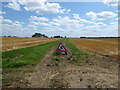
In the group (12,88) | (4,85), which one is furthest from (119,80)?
(4,85)

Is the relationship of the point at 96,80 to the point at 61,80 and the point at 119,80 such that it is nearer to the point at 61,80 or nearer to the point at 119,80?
the point at 119,80

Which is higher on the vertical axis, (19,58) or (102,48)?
(102,48)

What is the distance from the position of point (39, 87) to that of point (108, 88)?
300 centimetres

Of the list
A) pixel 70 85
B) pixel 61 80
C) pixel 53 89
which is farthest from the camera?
pixel 61 80

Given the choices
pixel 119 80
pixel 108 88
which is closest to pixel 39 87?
pixel 108 88

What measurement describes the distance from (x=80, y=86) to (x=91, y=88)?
479mm

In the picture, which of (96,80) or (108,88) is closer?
(108,88)

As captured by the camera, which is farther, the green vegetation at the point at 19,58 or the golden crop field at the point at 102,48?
the golden crop field at the point at 102,48

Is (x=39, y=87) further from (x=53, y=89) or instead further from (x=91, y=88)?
(x=91, y=88)

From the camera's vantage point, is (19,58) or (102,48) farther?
(102,48)

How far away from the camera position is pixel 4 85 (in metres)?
5.16

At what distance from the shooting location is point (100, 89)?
15.7 feet

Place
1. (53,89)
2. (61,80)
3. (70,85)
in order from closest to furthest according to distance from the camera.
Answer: (53,89) < (70,85) < (61,80)

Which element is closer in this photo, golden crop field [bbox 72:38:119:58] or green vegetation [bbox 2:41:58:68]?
green vegetation [bbox 2:41:58:68]
